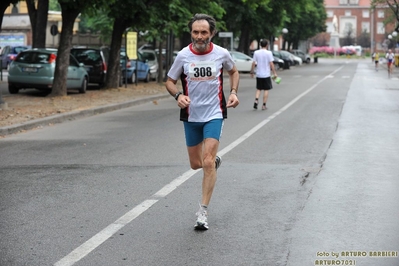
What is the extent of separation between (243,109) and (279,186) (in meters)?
12.5

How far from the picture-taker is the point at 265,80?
21672 mm

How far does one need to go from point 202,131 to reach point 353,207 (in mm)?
1718

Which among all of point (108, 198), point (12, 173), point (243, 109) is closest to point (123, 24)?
point (243, 109)

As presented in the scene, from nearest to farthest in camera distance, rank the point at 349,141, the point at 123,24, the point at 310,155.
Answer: the point at 310,155
the point at 349,141
the point at 123,24

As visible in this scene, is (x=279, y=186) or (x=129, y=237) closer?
(x=129, y=237)

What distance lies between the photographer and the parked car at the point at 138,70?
3628cm

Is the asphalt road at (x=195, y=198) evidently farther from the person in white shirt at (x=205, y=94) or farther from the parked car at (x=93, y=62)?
the parked car at (x=93, y=62)

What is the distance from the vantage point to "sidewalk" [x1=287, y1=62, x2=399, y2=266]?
6.66m

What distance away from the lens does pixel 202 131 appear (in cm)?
799

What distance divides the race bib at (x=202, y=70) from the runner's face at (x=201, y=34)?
5.9 inches

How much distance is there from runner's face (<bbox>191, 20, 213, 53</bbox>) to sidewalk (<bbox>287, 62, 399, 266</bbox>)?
1.73m

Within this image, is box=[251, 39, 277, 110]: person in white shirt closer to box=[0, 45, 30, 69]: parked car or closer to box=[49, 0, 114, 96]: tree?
box=[49, 0, 114, 96]: tree

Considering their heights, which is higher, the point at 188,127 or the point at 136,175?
the point at 188,127

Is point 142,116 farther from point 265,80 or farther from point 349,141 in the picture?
point 349,141
